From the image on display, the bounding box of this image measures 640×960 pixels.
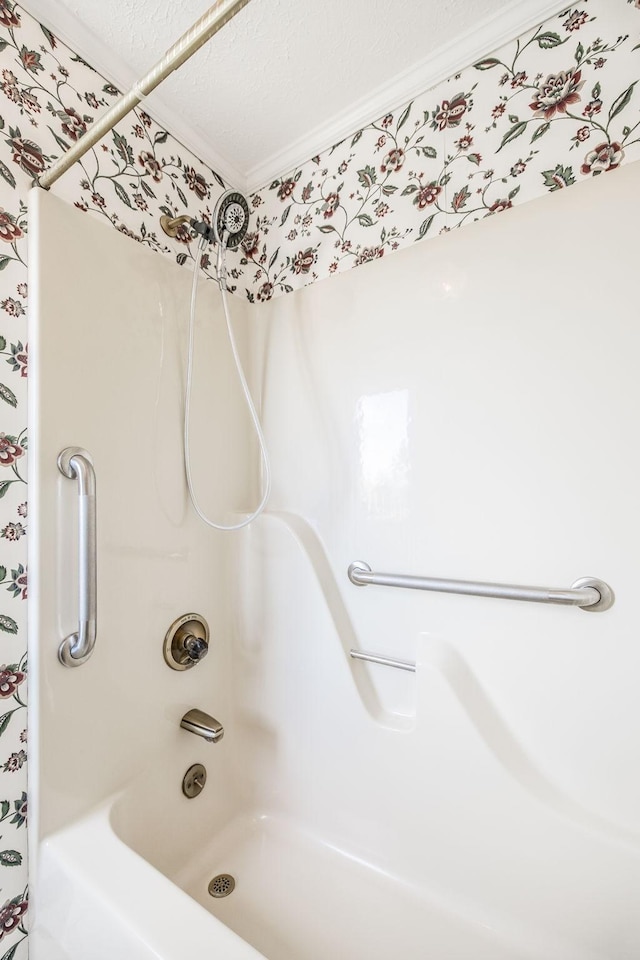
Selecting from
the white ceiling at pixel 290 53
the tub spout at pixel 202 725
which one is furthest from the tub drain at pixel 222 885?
the white ceiling at pixel 290 53

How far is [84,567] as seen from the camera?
895 millimetres

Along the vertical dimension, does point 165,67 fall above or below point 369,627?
above

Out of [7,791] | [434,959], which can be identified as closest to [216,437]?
[7,791]

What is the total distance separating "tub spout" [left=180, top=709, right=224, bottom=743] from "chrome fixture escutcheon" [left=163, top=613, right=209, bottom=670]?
0.41 feet

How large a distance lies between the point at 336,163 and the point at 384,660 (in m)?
1.46

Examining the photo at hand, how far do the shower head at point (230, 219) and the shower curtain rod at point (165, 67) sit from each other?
15.0 inches

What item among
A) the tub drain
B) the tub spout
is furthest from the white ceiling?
the tub drain

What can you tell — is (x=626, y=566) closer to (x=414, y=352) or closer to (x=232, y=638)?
(x=414, y=352)

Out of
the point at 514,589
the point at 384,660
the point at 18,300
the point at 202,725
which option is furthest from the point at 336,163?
the point at 202,725

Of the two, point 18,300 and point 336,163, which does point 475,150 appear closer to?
point 336,163

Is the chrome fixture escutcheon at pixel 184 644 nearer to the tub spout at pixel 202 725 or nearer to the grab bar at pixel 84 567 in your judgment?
the tub spout at pixel 202 725

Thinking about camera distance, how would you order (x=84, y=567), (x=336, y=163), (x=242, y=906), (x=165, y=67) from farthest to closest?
(x=336, y=163) → (x=242, y=906) → (x=84, y=567) → (x=165, y=67)

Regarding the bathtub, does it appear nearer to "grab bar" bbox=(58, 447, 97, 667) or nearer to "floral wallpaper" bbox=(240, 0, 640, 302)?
"grab bar" bbox=(58, 447, 97, 667)

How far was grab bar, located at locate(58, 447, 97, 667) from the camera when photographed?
89 centimetres
